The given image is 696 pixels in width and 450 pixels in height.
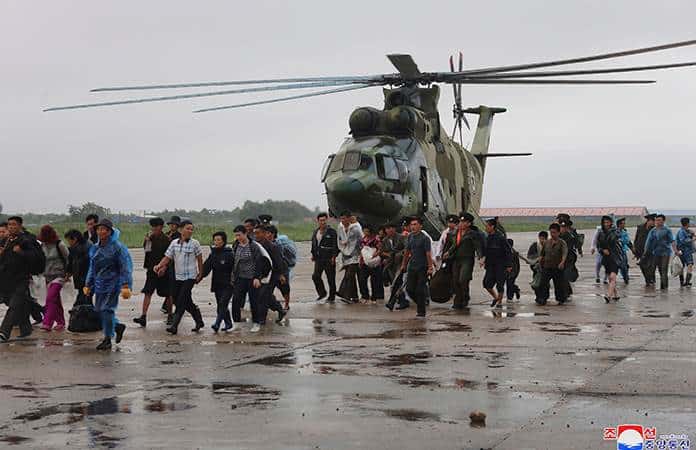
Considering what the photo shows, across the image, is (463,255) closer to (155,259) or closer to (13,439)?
(155,259)

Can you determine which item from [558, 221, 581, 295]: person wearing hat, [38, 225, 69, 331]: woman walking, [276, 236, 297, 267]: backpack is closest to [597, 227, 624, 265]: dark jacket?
[558, 221, 581, 295]: person wearing hat

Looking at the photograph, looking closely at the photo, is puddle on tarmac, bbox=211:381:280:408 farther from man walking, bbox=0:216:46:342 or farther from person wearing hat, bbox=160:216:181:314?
person wearing hat, bbox=160:216:181:314

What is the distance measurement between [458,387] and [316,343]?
4039 mm

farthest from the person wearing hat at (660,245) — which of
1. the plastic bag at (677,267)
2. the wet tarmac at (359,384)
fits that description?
the wet tarmac at (359,384)

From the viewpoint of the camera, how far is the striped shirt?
51.9 feet

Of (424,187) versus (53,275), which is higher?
(424,187)

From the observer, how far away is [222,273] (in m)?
16.0

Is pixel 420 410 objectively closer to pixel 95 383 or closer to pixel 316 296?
pixel 95 383

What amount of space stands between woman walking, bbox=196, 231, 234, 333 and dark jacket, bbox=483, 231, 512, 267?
5159 millimetres

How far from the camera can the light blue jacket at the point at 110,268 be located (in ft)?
45.4

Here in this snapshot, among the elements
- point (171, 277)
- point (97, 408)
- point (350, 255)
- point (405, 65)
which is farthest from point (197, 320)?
point (405, 65)

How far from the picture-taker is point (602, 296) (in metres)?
21.9

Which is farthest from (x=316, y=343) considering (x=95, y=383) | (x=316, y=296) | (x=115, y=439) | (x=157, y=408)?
(x=316, y=296)

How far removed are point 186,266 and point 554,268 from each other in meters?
7.19
